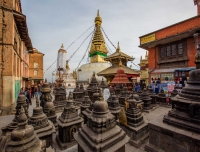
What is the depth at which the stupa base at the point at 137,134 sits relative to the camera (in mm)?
3730

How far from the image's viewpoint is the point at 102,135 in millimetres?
2410

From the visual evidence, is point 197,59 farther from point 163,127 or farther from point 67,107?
point 67,107

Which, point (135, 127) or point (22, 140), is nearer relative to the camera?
point (22, 140)

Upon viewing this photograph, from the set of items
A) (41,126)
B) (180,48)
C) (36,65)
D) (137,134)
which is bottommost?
(137,134)

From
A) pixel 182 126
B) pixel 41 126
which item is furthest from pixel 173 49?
pixel 41 126

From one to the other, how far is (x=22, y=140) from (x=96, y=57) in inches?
1051

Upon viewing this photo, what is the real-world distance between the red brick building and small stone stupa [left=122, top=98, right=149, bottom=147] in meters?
9.02

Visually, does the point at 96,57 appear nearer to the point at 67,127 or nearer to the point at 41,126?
the point at 67,127

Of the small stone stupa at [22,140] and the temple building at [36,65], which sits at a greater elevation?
the temple building at [36,65]

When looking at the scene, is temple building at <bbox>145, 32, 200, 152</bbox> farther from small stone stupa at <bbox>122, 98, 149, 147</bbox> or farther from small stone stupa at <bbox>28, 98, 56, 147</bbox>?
small stone stupa at <bbox>28, 98, 56, 147</bbox>

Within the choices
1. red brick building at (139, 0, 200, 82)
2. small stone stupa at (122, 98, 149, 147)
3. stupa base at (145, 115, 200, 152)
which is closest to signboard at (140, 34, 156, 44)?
red brick building at (139, 0, 200, 82)

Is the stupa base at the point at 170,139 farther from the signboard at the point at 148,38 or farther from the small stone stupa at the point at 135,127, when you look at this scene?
the signboard at the point at 148,38

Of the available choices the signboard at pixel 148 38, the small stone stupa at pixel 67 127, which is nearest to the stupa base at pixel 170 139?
the small stone stupa at pixel 67 127

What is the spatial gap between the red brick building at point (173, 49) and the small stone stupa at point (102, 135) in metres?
10.9
